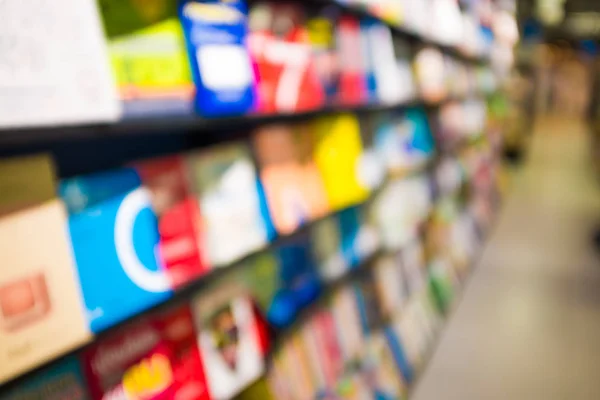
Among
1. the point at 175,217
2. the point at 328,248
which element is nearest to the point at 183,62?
the point at 175,217

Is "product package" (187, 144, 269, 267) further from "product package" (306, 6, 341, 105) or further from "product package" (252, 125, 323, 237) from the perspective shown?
"product package" (306, 6, 341, 105)

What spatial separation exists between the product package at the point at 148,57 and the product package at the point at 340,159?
0.69m

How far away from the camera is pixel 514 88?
7.92 meters

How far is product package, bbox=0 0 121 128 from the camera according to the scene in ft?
2.53

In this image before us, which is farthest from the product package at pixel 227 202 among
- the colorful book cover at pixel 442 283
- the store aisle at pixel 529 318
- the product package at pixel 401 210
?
the colorful book cover at pixel 442 283

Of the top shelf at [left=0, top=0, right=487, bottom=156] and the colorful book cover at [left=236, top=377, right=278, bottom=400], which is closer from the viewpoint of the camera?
the top shelf at [left=0, top=0, right=487, bottom=156]

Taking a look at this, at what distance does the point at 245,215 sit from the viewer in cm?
133

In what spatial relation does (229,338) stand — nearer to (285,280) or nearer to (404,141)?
(285,280)

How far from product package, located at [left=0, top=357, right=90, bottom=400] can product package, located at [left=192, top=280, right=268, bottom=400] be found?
319mm

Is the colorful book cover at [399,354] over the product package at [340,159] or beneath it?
beneath

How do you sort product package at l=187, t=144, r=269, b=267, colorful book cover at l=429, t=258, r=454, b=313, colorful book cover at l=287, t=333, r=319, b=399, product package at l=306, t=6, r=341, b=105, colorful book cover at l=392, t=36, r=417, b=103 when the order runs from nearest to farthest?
product package at l=187, t=144, r=269, b=267
colorful book cover at l=287, t=333, r=319, b=399
product package at l=306, t=6, r=341, b=105
colorful book cover at l=392, t=36, r=417, b=103
colorful book cover at l=429, t=258, r=454, b=313

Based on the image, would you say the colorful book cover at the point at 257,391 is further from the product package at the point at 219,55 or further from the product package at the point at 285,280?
the product package at the point at 219,55

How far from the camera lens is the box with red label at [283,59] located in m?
1.40

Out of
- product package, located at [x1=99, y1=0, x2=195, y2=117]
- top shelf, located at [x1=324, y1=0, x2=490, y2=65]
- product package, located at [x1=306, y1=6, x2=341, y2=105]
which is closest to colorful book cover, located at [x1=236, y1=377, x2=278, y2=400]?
product package, located at [x1=99, y1=0, x2=195, y2=117]
